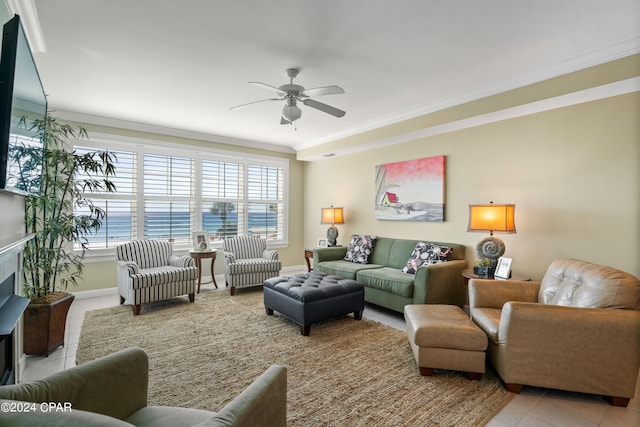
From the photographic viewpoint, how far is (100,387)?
1.24 metres

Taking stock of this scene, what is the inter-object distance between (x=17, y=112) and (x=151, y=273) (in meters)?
2.86

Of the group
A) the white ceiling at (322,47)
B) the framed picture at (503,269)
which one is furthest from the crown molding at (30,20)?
the framed picture at (503,269)

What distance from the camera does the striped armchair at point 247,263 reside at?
15.9ft

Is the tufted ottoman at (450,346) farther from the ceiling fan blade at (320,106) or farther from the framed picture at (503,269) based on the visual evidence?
the ceiling fan blade at (320,106)

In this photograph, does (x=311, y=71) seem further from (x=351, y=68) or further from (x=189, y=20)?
(x=189, y=20)

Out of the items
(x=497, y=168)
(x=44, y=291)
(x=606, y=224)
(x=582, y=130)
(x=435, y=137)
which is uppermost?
(x=435, y=137)

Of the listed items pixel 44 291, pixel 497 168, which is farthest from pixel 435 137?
pixel 44 291

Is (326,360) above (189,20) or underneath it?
underneath

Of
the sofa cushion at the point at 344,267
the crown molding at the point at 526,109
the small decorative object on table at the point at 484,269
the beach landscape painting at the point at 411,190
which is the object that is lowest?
the sofa cushion at the point at 344,267

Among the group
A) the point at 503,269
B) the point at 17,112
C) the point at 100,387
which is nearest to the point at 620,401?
the point at 503,269

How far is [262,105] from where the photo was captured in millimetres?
4098

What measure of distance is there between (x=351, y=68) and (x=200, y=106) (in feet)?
7.37

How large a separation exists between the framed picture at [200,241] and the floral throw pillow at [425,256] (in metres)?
3.19

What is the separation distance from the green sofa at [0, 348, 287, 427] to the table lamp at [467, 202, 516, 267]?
2891 millimetres
